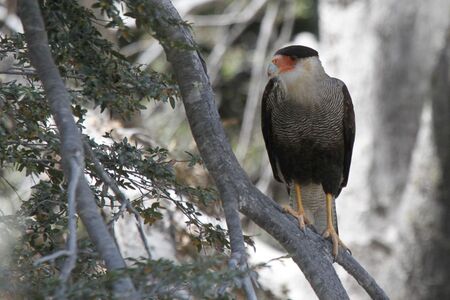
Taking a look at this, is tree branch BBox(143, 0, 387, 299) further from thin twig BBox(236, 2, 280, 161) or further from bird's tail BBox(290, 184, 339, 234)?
thin twig BBox(236, 2, 280, 161)

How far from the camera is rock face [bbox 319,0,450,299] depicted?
781 centimetres

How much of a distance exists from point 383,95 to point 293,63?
169 inches

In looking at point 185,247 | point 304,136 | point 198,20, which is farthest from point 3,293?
point 198,20

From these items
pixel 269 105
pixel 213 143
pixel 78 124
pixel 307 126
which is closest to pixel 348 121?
pixel 307 126

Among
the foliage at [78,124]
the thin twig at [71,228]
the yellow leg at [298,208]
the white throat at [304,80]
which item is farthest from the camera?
the yellow leg at [298,208]

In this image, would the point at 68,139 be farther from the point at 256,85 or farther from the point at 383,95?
the point at 256,85

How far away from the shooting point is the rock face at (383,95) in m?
7.81

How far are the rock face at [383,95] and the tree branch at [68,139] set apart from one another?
5557 mm

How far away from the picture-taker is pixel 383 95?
8305 millimetres

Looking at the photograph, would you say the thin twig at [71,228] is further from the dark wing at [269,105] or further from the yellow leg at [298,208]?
the dark wing at [269,105]

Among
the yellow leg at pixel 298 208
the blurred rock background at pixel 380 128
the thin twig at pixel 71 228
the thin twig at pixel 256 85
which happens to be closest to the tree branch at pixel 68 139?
the thin twig at pixel 71 228

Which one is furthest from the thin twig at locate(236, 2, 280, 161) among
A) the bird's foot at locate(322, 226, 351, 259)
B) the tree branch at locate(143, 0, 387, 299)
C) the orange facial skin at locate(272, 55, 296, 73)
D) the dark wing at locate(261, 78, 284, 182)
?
the tree branch at locate(143, 0, 387, 299)

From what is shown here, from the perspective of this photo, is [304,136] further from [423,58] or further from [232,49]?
[232,49]

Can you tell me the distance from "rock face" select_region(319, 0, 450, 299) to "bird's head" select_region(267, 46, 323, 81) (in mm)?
3685
